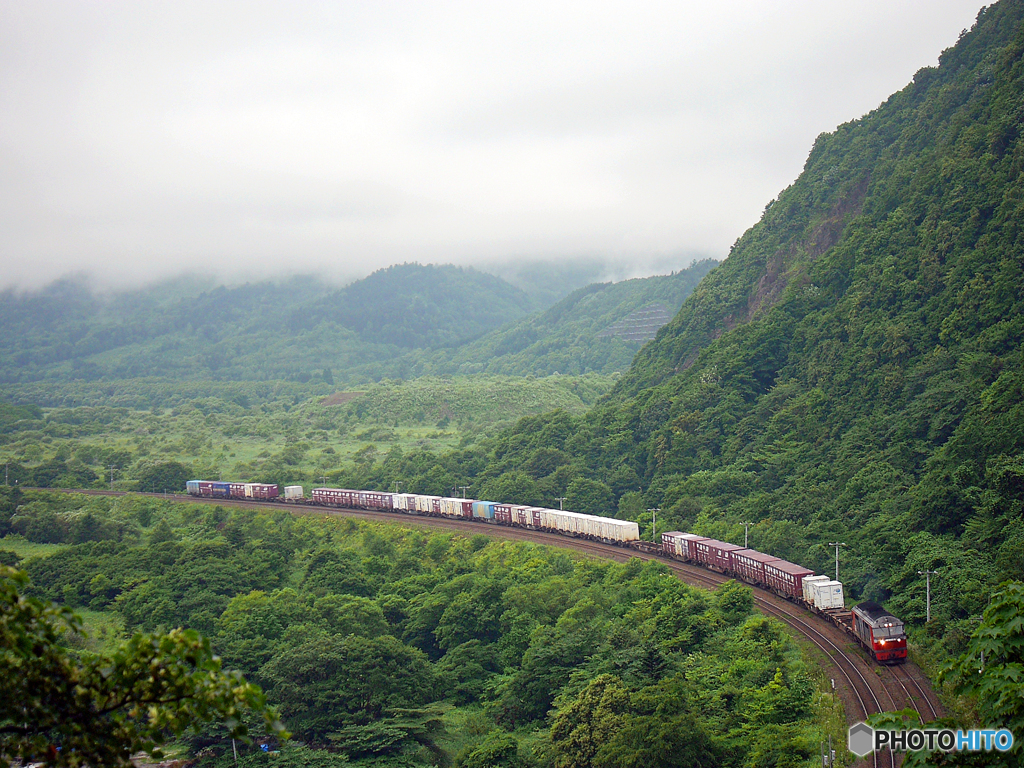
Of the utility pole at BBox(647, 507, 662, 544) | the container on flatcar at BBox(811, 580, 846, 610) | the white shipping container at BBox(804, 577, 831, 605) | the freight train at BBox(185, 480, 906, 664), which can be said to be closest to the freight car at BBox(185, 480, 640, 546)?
the freight train at BBox(185, 480, 906, 664)

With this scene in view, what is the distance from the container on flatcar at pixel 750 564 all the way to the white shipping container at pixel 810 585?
451cm

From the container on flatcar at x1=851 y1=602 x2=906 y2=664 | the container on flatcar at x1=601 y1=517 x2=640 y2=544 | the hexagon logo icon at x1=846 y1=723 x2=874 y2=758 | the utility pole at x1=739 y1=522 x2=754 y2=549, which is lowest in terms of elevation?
the container on flatcar at x1=601 y1=517 x2=640 y2=544

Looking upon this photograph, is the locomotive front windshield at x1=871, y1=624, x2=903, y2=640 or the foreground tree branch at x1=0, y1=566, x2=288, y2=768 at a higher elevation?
the foreground tree branch at x1=0, y1=566, x2=288, y2=768

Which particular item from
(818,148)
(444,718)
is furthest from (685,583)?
(818,148)

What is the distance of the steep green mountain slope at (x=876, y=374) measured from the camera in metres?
48.2

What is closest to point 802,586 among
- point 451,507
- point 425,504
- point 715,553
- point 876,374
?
point 715,553

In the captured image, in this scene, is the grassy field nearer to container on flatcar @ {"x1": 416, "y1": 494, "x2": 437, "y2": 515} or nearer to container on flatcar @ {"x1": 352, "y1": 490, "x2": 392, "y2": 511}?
container on flatcar @ {"x1": 352, "y1": 490, "x2": 392, "y2": 511}

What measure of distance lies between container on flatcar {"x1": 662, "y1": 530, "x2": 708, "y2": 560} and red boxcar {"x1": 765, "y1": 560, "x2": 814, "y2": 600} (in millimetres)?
8616

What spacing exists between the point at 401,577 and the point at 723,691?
3256 cm

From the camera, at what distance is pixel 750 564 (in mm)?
51281

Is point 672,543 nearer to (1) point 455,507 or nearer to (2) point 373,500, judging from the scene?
(1) point 455,507

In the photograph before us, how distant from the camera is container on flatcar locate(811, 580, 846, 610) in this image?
143ft

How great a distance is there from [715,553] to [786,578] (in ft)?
27.7

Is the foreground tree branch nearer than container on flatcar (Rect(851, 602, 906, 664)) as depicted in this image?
Yes
